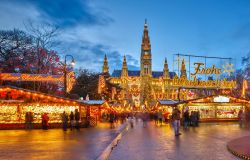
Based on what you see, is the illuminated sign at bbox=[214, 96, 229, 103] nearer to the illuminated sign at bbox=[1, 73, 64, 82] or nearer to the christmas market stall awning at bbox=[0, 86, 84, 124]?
the christmas market stall awning at bbox=[0, 86, 84, 124]

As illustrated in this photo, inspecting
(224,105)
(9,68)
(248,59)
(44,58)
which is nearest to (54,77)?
(44,58)

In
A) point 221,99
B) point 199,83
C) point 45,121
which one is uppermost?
point 199,83

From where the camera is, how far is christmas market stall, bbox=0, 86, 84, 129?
3206 cm

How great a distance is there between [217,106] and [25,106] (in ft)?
78.9

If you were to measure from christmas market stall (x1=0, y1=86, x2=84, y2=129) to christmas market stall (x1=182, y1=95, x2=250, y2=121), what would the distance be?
16596 mm

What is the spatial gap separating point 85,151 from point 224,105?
33.7 metres

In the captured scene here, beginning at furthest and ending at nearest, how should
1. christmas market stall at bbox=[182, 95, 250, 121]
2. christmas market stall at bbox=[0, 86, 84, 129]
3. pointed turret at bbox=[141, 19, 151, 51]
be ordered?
pointed turret at bbox=[141, 19, 151, 51], christmas market stall at bbox=[182, 95, 250, 121], christmas market stall at bbox=[0, 86, 84, 129]

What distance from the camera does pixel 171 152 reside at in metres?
14.0

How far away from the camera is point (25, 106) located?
3303 cm

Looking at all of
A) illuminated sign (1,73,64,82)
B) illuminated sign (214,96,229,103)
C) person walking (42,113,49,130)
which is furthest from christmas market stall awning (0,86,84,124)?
illuminated sign (214,96,229,103)

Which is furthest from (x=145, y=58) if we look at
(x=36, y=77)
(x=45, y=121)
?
(x=45, y=121)

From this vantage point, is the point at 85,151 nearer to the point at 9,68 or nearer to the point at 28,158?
the point at 28,158

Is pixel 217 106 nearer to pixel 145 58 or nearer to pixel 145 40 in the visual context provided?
pixel 145 40

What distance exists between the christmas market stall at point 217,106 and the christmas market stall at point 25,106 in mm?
16596
